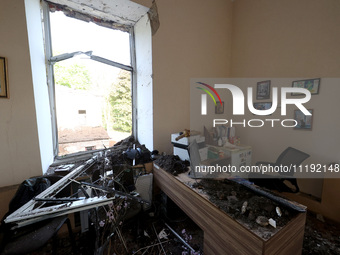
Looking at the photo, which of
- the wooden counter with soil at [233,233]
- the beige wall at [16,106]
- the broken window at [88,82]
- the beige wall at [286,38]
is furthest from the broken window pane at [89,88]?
the beige wall at [286,38]

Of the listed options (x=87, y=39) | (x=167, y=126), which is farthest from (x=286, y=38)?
(x=87, y=39)

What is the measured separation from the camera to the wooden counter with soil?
31.5 inches

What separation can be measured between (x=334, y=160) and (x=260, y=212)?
1.78 m

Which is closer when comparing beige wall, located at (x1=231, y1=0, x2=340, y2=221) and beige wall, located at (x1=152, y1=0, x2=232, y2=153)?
beige wall, located at (x1=231, y1=0, x2=340, y2=221)

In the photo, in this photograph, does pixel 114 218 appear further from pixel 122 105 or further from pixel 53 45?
pixel 53 45

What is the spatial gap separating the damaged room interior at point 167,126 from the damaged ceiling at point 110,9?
0.07 ft

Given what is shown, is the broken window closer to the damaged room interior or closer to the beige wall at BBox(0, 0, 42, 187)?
the damaged room interior

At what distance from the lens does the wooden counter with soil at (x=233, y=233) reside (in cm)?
80

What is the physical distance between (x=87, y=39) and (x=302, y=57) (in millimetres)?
3089

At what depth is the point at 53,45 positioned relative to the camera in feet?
5.90

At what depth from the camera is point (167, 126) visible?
231 cm

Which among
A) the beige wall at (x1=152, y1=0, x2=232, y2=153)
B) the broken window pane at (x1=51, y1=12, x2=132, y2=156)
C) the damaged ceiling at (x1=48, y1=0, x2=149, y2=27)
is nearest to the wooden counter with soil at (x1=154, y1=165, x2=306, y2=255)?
the beige wall at (x1=152, y1=0, x2=232, y2=153)

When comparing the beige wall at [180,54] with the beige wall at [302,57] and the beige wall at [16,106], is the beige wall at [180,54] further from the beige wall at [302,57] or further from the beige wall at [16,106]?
the beige wall at [16,106]

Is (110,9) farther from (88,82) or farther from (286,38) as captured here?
(286,38)
